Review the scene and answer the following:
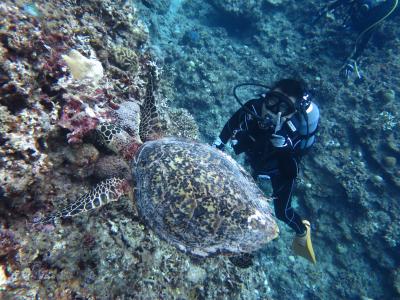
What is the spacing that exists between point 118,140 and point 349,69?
996 centimetres

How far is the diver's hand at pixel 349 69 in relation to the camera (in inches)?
391

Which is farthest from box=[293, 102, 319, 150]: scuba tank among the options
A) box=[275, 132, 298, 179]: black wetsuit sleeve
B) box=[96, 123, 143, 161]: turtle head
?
box=[96, 123, 143, 161]: turtle head

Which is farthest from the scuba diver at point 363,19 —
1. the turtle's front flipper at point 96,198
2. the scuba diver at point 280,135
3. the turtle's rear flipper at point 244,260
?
the turtle's front flipper at point 96,198

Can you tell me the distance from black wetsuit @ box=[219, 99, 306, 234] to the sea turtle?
1416 millimetres

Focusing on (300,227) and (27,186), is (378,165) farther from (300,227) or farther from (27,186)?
(27,186)

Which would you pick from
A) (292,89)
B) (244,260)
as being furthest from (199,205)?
(292,89)

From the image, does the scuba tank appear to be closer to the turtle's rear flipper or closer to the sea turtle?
the sea turtle

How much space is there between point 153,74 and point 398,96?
1087cm

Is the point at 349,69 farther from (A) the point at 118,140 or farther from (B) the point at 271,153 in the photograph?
(A) the point at 118,140

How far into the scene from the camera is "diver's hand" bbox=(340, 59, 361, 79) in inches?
391

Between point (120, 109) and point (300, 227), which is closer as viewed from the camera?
point (120, 109)

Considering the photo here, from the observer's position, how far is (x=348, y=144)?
30.1 ft

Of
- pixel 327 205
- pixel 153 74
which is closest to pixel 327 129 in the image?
pixel 327 205

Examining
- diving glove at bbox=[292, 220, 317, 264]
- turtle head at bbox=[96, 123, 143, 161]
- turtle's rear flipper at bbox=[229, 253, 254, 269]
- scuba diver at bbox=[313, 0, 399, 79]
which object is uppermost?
scuba diver at bbox=[313, 0, 399, 79]
